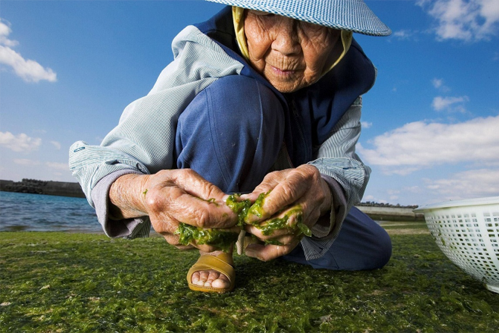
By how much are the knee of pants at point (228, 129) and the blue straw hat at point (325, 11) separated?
0.47 meters

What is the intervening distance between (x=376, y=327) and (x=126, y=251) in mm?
2151

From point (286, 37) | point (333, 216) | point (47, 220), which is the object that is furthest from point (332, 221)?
point (47, 220)

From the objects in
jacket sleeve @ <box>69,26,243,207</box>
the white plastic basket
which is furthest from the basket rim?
jacket sleeve @ <box>69,26,243,207</box>

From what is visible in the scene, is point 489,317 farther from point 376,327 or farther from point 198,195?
point 198,195

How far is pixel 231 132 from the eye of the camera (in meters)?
1.74

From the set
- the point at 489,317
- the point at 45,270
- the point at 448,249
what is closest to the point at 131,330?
the point at 45,270

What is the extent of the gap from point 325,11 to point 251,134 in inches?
26.4

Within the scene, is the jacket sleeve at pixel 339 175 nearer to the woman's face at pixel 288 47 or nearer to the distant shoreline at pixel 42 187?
the woman's face at pixel 288 47

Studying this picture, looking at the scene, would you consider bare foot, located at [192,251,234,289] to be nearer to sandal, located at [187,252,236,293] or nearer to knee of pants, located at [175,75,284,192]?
sandal, located at [187,252,236,293]

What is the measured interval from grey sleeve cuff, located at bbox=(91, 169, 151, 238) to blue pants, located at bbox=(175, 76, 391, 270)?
40 cm

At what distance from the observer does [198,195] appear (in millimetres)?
1149

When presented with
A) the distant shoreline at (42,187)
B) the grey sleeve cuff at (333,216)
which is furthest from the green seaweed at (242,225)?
the distant shoreline at (42,187)

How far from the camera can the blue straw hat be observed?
4.56ft

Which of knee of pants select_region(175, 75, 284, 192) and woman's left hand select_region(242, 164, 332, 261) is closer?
woman's left hand select_region(242, 164, 332, 261)
